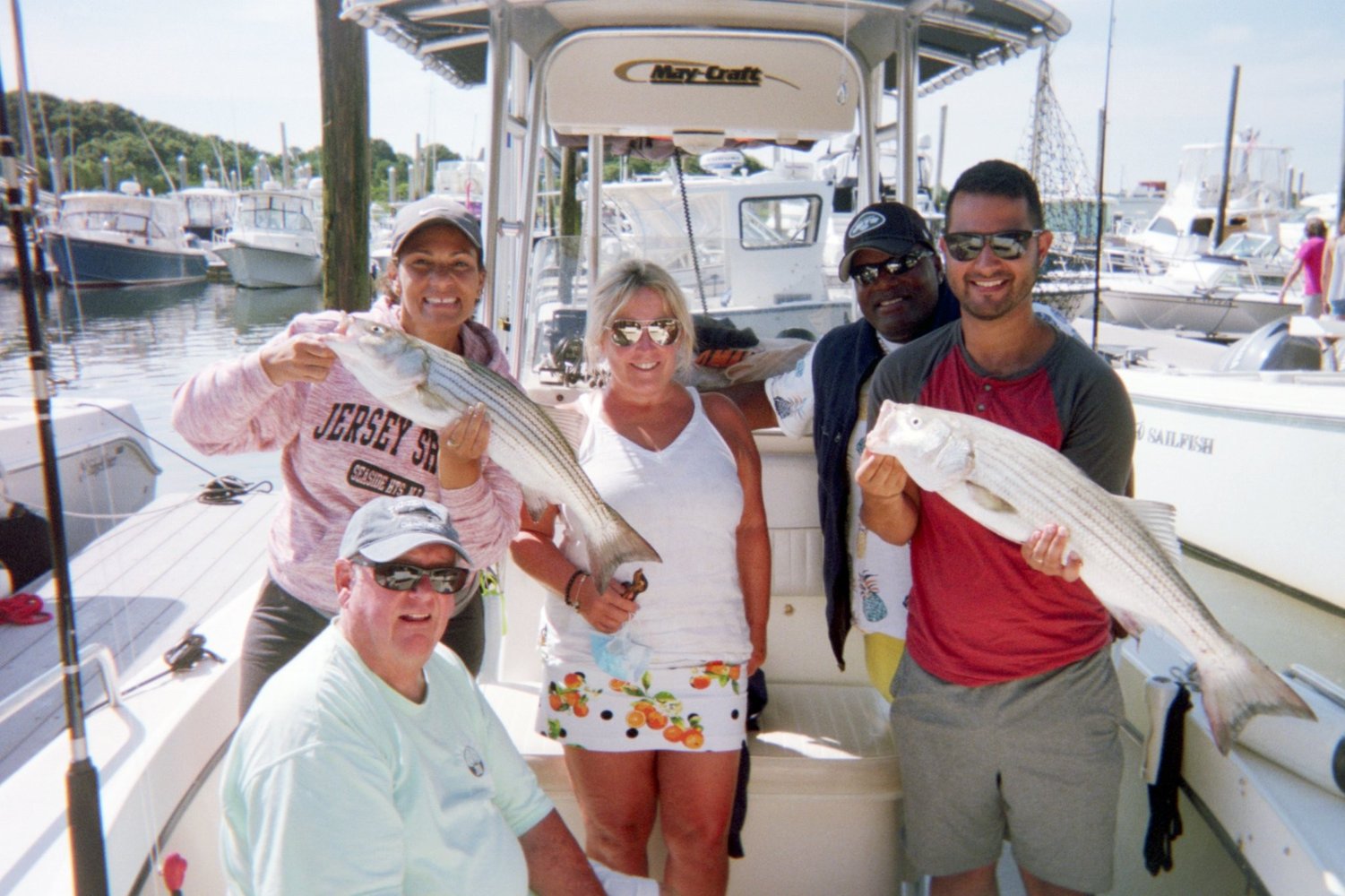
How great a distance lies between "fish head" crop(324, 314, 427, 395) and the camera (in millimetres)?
2111

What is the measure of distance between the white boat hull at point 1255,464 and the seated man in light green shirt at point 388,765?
6.03 m

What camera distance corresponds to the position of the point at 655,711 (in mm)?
2441

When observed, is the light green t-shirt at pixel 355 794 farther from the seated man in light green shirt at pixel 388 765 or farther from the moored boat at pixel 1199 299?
the moored boat at pixel 1199 299

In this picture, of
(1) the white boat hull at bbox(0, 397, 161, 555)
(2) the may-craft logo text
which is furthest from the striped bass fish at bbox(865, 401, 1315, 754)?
(1) the white boat hull at bbox(0, 397, 161, 555)

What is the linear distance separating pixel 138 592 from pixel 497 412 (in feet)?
17.7

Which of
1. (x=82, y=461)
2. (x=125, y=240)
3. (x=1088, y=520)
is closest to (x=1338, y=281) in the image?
(x=1088, y=520)

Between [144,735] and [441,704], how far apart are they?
1.00m

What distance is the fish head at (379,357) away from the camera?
83.1 inches

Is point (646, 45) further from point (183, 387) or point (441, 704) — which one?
point (441, 704)

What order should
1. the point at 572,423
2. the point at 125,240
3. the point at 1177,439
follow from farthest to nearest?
the point at 125,240
the point at 1177,439
the point at 572,423

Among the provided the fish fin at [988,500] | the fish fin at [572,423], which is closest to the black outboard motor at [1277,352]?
the fish fin at [988,500]

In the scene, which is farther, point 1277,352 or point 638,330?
point 1277,352

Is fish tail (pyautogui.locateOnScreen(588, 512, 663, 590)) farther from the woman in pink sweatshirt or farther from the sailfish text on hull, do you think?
the sailfish text on hull

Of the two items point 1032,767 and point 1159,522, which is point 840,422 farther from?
point 1032,767
